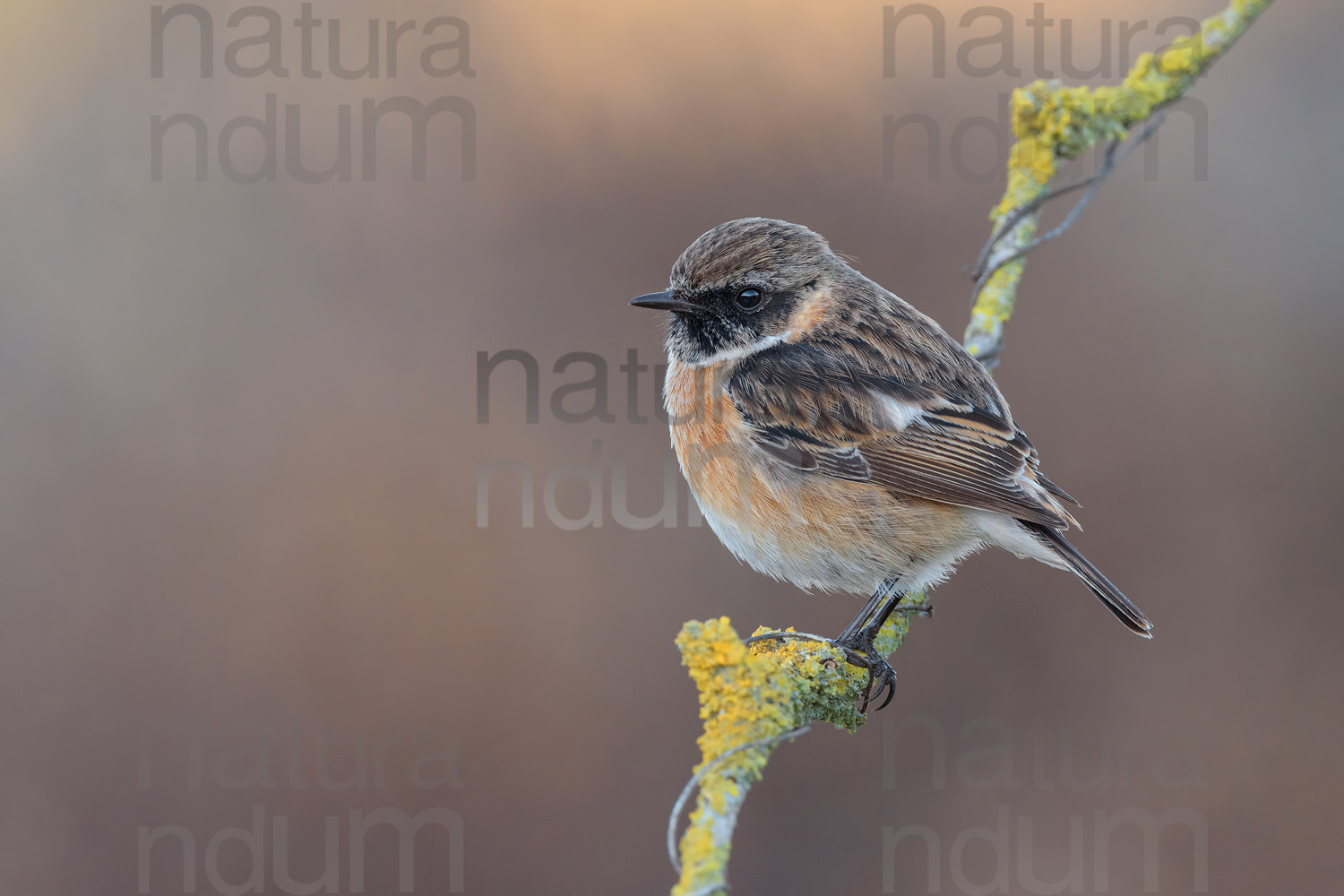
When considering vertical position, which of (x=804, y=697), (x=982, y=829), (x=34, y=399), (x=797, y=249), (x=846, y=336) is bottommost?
(x=982, y=829)

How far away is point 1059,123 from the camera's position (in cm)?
405

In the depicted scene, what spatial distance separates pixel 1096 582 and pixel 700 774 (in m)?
1.77

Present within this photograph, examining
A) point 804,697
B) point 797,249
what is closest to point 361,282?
point 797,249

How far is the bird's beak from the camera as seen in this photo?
144 inches

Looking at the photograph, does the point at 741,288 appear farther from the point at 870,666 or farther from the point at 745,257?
the point at 870,666

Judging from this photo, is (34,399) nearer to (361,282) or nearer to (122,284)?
(122,284)

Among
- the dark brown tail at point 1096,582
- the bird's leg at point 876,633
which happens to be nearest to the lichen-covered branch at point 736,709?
the bird's leg at point 876,633

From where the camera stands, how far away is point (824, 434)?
3637 millimetres

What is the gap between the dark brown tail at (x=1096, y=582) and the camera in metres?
3.19

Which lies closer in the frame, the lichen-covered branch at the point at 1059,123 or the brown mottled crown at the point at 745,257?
the brown mottled crown at the point at 745,257

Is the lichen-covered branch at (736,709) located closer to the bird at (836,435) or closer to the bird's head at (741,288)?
the bird at (836,435)

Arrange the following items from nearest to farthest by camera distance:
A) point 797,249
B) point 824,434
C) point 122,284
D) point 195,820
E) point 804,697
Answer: point 804,697, point 824,434, point 797,249, point 195,820, point 122,284

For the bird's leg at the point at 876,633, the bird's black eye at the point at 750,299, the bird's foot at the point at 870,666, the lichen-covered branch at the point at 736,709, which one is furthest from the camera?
the bird's black eye at the point at 750,299

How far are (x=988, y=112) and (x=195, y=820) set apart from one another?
666 cm
